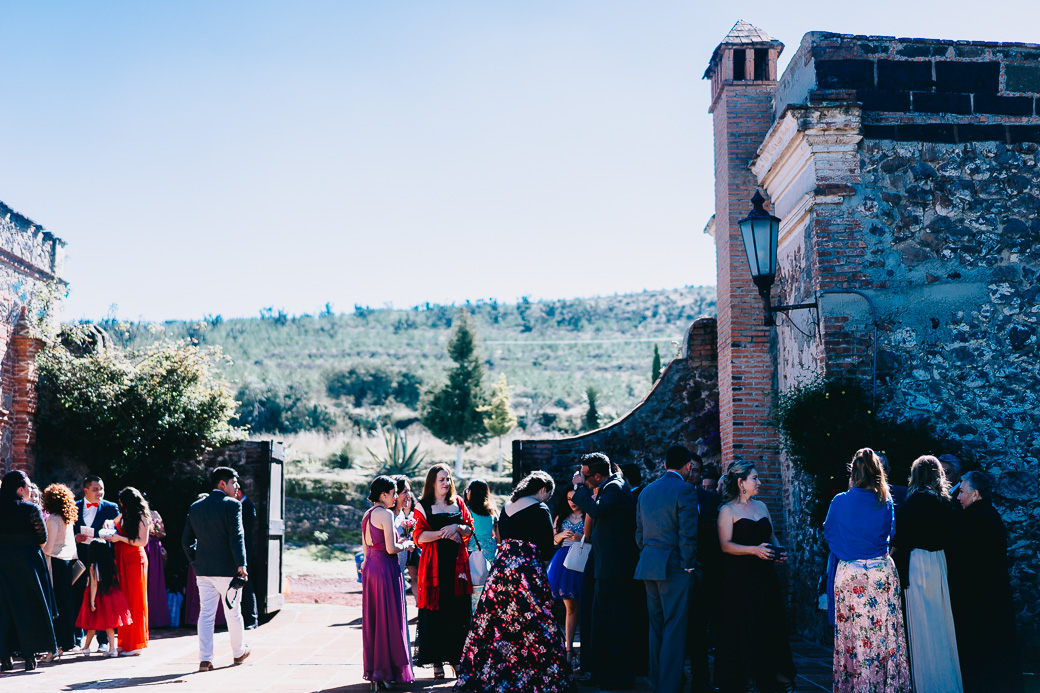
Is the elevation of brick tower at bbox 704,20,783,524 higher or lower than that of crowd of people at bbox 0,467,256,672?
higher

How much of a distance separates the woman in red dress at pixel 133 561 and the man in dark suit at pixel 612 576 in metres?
4.78

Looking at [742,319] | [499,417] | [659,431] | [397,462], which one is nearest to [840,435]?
[742,319]

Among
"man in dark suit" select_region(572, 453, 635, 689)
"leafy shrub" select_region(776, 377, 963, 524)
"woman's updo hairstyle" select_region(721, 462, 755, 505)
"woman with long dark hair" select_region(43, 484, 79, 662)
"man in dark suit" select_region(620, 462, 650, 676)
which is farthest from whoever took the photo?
"woman with long dark hair" select_region(43, 484, 79, 662)

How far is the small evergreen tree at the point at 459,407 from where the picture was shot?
29.8 metres

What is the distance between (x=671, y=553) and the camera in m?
6.64

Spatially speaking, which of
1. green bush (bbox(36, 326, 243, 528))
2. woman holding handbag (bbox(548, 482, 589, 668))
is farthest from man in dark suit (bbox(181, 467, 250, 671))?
green bush (bbox(36, 326, 243, 528))

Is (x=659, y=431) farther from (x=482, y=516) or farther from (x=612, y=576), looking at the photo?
(x=612, y=576)

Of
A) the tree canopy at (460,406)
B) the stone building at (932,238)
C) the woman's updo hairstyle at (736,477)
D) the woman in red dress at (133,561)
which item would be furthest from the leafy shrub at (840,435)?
the tree canopy at (460,406)

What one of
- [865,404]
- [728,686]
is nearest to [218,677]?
[728,686]

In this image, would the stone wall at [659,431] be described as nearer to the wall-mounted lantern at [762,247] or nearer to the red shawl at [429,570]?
the wall-mounted lantern at [762,247]

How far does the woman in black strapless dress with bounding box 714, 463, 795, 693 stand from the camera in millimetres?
6352

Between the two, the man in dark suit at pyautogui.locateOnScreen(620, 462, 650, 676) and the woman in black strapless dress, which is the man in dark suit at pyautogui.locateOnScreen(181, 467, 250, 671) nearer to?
the man in dark suit at pyautogui.locateOnScreen(620, 462, 650, 676)

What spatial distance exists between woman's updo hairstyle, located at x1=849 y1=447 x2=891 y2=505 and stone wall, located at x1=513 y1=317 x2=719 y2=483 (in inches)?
198

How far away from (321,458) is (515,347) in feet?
102
